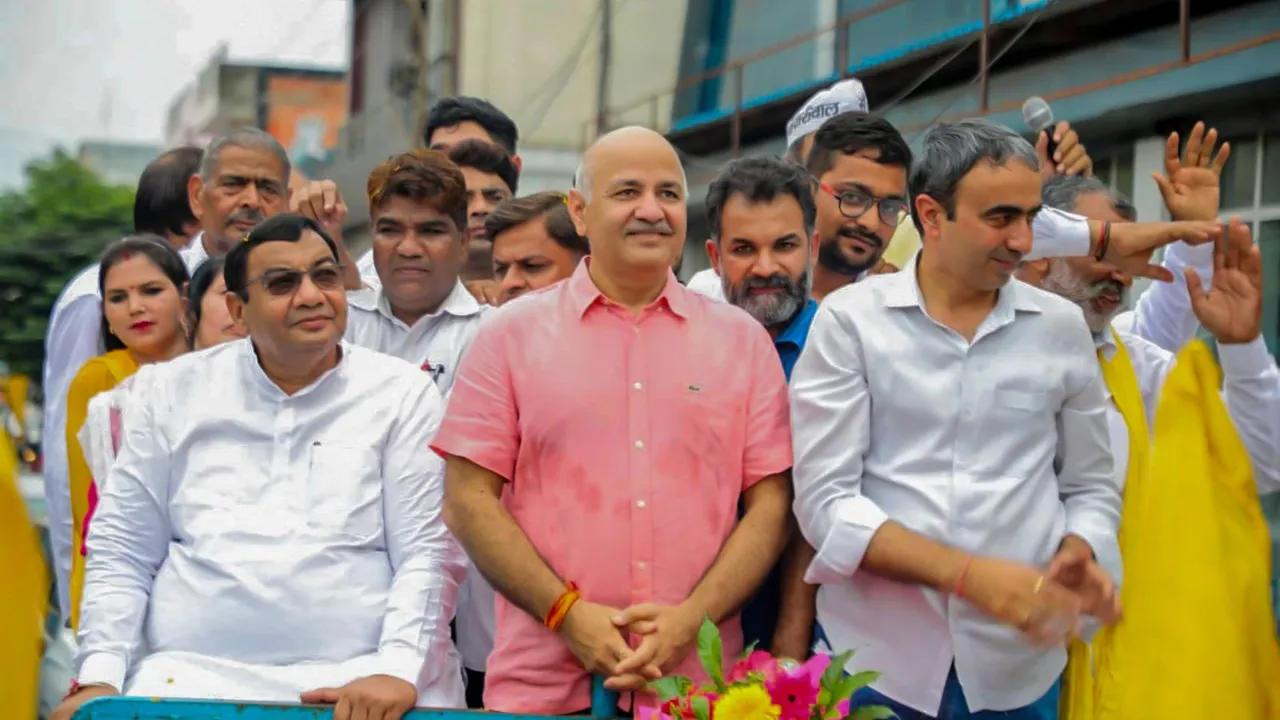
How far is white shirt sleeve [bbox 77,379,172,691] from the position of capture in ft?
12.5

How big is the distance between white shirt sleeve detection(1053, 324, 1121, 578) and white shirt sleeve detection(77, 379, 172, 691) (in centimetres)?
219

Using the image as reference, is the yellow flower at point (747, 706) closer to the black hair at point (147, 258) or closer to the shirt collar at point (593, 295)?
the shirt collar at point (593, 295)

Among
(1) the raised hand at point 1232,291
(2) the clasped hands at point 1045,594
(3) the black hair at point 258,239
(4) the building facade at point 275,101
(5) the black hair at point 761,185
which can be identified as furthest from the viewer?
(4) the building facade at point 275,101

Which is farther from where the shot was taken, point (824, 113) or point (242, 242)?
point (824, 113)

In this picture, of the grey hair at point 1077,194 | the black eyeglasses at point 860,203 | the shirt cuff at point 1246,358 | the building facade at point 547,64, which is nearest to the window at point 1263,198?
the grey hair at point 1077,194

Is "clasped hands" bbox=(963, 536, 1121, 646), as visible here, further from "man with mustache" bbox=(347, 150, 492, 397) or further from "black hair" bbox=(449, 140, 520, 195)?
"black hair" bbox=(449, 140, 520, 195)

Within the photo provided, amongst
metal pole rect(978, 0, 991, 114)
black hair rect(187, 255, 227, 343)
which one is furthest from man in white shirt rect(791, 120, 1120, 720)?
metal pole rect(978, 0, 991, 114)

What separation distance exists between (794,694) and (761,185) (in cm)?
149

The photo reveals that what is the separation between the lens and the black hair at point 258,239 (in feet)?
14.0

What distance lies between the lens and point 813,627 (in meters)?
3.67

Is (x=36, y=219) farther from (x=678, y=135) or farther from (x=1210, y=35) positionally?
(x=1210, y=35)

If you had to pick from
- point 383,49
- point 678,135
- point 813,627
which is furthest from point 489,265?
point 383,49

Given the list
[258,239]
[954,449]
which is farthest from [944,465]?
[258,239]

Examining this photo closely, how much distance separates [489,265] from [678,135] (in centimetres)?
1069
